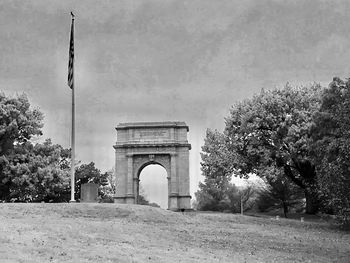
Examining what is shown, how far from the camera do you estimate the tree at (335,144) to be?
1262 inches

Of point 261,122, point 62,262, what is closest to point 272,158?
point 261,122

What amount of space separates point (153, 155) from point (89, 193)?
15083 millimetres

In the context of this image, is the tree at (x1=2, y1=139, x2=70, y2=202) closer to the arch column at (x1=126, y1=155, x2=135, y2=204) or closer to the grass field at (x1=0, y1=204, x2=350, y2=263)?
the arch column at (x1=126, y1=155, x2=135, y2=204)

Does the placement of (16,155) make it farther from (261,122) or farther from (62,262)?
(62,262)

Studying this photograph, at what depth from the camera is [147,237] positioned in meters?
24.8

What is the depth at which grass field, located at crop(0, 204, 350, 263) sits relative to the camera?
19812mm

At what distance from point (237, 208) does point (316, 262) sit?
56232mm

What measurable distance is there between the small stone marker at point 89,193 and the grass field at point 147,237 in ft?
12.1

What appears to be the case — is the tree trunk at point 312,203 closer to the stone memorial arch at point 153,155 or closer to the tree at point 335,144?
the stone memorial arch at point 153,155

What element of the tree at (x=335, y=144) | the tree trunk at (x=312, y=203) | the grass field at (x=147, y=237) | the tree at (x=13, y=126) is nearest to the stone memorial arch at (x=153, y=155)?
the tree at (x=13, y=126)

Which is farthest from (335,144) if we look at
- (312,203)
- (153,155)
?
(153,155)

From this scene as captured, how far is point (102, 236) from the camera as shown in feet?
78.1

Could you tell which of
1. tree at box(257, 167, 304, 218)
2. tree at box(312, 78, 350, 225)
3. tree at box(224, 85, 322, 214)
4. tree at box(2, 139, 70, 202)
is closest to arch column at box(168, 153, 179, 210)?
tree at box(224, 85, 322, 214)

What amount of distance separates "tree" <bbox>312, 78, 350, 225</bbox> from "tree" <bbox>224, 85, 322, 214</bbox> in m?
7.62
